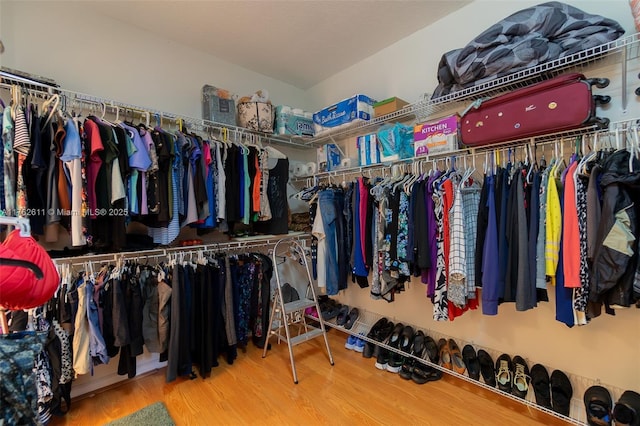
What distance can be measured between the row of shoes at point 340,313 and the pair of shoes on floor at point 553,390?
1.49 m

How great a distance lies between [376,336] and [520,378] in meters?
1.05

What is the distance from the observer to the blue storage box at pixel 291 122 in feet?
9.62

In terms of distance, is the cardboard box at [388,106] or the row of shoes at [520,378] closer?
the row of shoes at [520,378]

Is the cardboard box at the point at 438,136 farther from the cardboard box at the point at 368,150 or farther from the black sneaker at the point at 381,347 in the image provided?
the black sneaker at the point at 381,347

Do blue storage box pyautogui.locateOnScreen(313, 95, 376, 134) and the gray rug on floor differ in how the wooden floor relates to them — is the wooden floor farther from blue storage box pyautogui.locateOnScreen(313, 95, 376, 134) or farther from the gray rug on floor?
blue storage box pyautogui.locateOnScreen(313, 95, 376, 134)

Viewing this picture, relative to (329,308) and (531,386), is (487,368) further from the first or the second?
(329,308)

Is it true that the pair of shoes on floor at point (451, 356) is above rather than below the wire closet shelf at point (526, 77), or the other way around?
below

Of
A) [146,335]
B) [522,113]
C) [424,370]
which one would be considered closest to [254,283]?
[146,335]

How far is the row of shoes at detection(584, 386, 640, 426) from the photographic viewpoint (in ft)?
4.77

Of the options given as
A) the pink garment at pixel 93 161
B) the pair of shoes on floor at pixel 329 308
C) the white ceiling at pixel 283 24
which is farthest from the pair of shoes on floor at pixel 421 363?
the white ceiling at pixel 283 24

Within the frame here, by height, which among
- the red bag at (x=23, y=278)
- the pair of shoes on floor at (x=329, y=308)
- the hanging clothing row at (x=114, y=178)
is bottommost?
the pair of shoes on floor at (x=329, y=308)

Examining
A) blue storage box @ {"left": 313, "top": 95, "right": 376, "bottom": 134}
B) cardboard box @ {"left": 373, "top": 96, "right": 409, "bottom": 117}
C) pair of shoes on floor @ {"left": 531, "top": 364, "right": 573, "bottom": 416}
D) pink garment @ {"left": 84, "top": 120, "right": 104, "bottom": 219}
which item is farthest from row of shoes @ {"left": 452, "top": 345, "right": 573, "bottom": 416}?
pink garment @ {"left": 84, "top": 120, "right": 104, "bottom": 219}

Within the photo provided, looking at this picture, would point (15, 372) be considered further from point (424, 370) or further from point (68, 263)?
point (424, 370)

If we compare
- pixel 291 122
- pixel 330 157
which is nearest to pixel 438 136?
pixel 330 157
